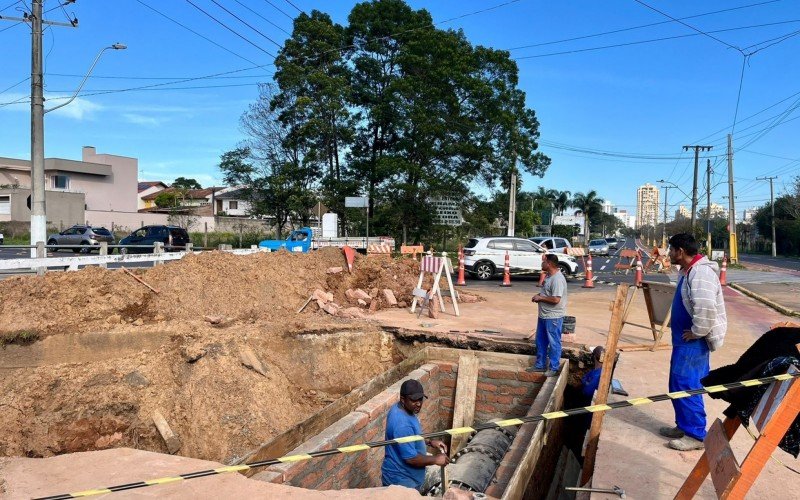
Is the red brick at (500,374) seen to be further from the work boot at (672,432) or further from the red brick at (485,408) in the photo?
the work boot at (672,432)

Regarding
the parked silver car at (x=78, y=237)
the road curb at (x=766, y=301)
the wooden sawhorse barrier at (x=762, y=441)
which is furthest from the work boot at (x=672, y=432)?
the parked silver car at (x=78, y=237)

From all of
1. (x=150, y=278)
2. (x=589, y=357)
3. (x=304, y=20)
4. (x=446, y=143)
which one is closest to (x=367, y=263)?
(x=150, y=278)

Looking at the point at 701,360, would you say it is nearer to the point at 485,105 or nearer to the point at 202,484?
the point at 202,484

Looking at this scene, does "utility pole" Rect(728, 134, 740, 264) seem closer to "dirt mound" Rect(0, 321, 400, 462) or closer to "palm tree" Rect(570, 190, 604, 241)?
"dirt mound" Rect(0, 321, 400, 462)

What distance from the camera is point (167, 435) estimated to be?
24.2ft

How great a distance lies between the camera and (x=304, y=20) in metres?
28.7

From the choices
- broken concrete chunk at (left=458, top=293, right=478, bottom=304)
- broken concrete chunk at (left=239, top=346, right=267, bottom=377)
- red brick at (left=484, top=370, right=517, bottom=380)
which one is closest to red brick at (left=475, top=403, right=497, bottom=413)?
red brick at (left=484, top=370, right=517, bottom=380)

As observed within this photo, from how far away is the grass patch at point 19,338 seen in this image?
9.22 metres

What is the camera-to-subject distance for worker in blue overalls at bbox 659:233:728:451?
4.27 metres

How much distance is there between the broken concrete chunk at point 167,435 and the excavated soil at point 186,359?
13 cm

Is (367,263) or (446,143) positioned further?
(446,143)

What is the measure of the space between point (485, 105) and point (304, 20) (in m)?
11.0

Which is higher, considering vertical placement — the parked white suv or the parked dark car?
the parked dark car

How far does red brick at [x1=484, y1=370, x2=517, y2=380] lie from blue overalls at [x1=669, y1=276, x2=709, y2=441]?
3.18 meters
